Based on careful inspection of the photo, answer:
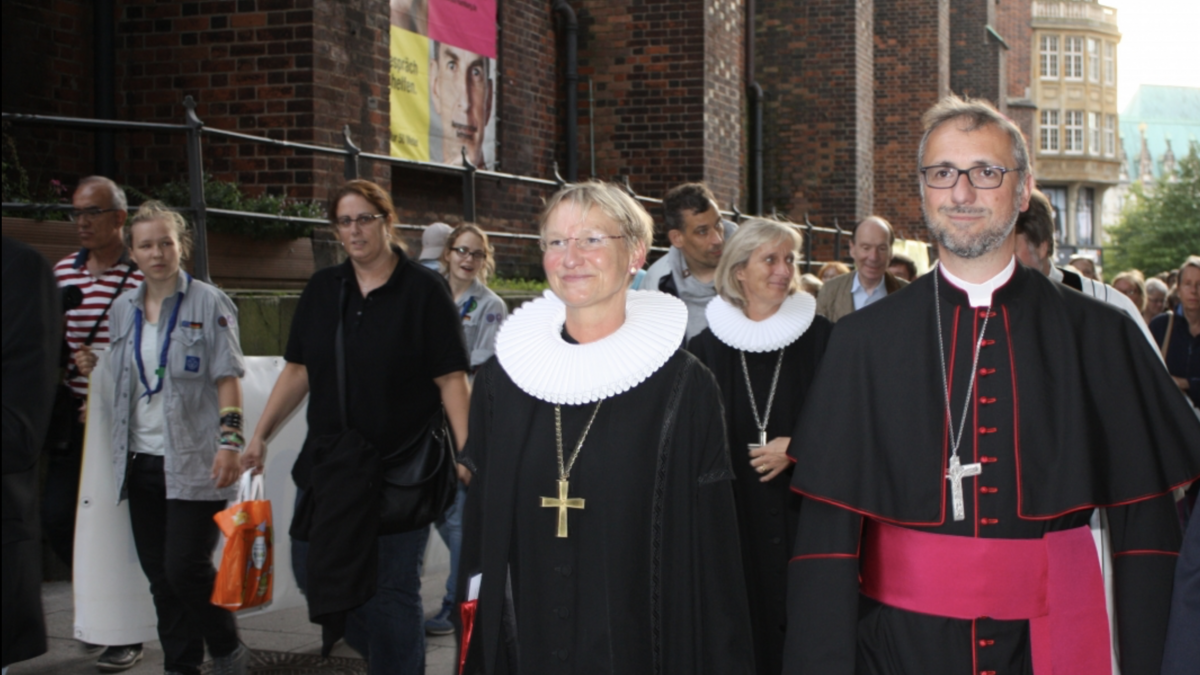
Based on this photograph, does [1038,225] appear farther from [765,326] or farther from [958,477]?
[958,477]

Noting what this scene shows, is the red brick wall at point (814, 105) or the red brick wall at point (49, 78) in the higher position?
the red brick wall at point (814, 105)

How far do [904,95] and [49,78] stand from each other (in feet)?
58.6

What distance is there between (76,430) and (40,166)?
417 cm

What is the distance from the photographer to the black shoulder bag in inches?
168

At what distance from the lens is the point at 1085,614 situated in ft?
8.90

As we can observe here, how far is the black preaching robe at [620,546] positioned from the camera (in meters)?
2.79

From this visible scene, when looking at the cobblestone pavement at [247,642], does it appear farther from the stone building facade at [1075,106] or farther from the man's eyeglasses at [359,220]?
the stone building facade at [1075,106]

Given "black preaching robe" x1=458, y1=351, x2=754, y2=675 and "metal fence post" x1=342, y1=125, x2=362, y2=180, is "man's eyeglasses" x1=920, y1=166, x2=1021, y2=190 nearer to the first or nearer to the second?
"black preaching robe" x1=458, y1=351, x2=754, y2=675

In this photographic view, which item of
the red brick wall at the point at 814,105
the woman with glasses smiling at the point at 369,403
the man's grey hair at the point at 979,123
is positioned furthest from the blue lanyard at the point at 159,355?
the red brick wall at the point at 814,105

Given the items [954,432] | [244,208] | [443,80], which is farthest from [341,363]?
[443,80]

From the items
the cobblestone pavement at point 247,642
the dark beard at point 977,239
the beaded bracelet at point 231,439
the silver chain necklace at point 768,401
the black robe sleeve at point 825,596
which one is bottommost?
the cobblestone pavement at point 247,642

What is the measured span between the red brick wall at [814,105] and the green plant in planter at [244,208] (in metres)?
12.0

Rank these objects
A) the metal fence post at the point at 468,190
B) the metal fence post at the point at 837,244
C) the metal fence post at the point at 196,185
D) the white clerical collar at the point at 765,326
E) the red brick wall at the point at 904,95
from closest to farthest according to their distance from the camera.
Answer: the white clerical collar at the point at 765,326 → the metal fence post at the point at 196,185 → the metal fence post at the point at 468,190 → the metal fence post at the point at 837,244 → the red brick wall at the point at 904,95

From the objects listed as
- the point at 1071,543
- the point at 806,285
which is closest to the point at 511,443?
the point at 1071,543
